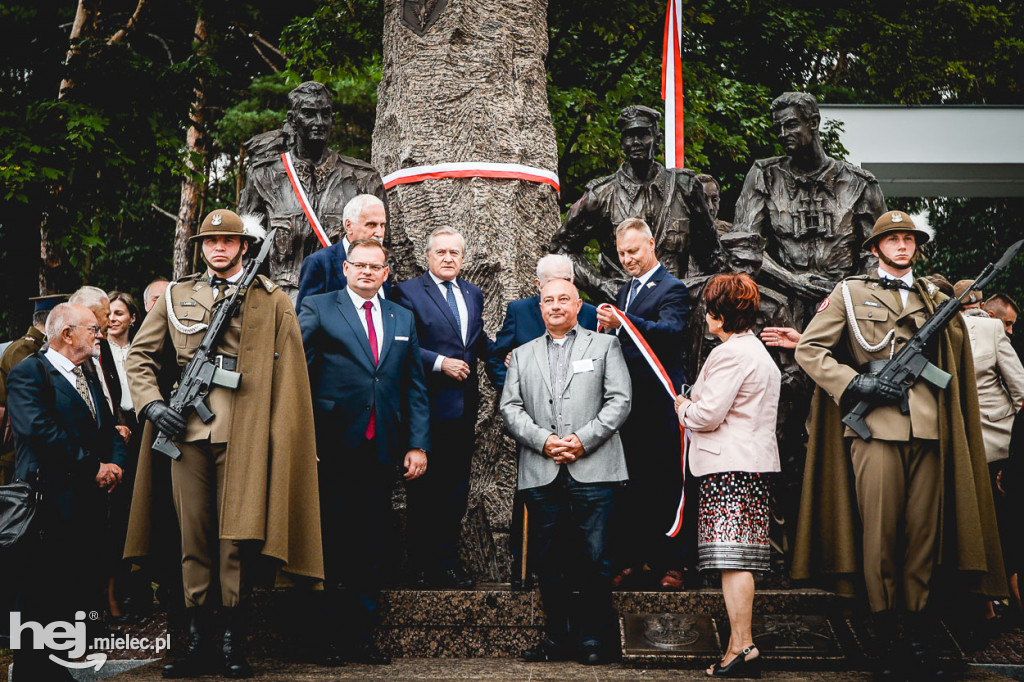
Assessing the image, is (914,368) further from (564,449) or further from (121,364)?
(121,364)

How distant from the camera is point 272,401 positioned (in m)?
5.83

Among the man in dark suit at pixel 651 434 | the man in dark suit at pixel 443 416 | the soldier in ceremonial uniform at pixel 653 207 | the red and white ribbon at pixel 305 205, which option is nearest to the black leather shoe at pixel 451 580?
the man in dark suit at pixel 443 416

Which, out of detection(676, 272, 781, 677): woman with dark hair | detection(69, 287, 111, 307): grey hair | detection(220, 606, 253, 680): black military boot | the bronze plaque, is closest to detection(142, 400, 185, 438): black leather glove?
detection(220, 606, 253, 680): black military boot

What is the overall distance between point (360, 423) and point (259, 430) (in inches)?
24.7

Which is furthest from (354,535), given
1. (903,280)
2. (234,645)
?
(903,280)

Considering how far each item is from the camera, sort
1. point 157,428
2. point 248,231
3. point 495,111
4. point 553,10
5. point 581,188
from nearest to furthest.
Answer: point 157,428 → point 248,231 → point 495,111 → point 553,10 → point 581,188

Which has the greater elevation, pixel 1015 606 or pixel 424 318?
pixel 424 318

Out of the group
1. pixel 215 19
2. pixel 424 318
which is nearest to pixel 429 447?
pixel 424 318

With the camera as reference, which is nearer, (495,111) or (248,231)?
(248,231)

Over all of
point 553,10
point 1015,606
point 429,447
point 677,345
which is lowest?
point 1015,606

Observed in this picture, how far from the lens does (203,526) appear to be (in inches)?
221

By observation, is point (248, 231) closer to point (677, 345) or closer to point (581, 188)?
point (677, 345)

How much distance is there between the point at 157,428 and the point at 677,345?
3.04 metres

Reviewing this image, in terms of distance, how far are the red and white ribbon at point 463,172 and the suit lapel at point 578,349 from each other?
242cm
